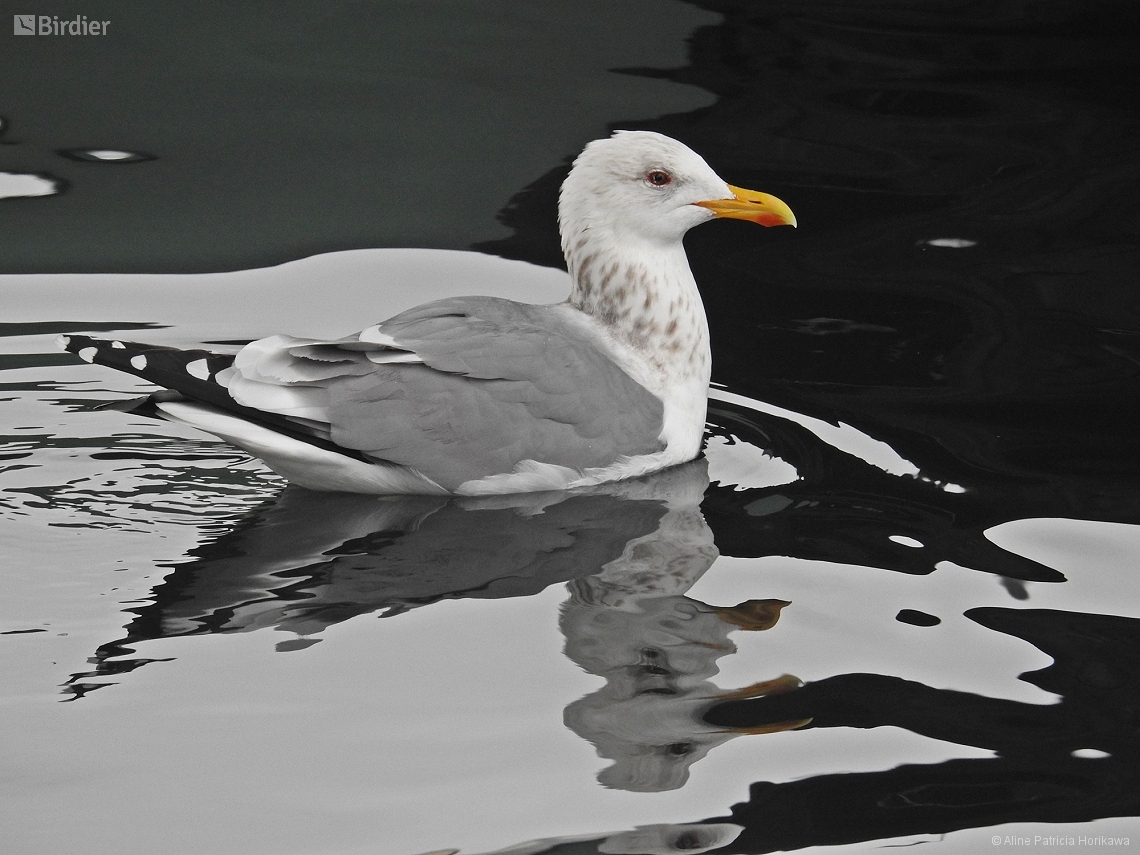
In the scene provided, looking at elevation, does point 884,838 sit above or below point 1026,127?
below

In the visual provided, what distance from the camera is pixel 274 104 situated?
8.71 meters

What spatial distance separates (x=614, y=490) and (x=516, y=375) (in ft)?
1.76

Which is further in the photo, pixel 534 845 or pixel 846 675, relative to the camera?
pixel 846 675

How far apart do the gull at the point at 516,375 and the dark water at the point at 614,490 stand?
16 cm

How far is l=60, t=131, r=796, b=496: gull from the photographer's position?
5.09 m

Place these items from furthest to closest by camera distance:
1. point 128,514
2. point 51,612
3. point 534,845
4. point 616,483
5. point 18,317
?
point 18,317, point 616,483, point 128,514, point 51,612, point 534,845

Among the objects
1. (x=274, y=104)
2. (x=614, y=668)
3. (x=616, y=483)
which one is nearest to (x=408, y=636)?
(x=614, y=668)

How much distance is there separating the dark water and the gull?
0.53 feet

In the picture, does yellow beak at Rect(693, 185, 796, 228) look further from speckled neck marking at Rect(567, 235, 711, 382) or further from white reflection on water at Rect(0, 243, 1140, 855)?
white reflection on water at Rect(0, 243, 1140, 855)

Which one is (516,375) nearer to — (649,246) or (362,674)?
(649,246)

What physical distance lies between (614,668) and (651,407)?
1.57 metres

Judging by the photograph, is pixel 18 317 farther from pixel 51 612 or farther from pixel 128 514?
pixel 51 612

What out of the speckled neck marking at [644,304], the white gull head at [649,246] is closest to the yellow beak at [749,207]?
the white gull head at [649,246]

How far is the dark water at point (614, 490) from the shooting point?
371cm
